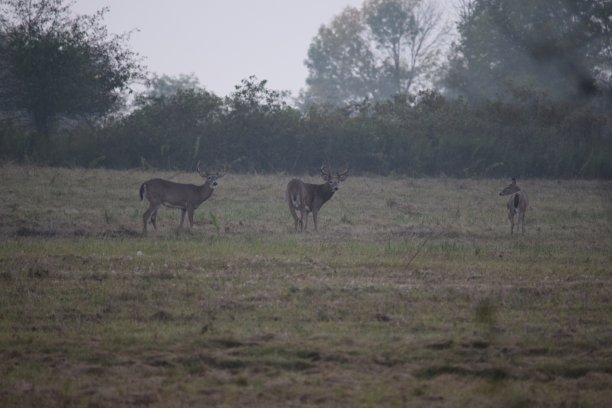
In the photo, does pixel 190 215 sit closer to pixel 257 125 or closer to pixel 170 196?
pixel 170 196

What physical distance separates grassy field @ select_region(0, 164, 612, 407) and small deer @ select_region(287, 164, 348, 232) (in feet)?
3.11

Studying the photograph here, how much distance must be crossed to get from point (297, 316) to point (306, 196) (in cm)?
995

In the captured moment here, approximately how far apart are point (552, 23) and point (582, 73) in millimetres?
3214

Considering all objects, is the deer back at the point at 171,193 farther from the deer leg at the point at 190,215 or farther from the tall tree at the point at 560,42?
the tall tree at the point at 560,42

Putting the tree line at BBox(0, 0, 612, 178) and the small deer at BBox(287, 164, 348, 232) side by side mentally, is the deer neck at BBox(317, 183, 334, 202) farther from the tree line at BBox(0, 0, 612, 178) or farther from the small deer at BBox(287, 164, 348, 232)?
the tree line at BBox(0, 0, 612, 178)

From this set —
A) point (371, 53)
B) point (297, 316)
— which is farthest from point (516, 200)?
point (371, 53)

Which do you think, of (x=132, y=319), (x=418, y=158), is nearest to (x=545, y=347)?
(x=132, y=319)

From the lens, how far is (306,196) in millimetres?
20078

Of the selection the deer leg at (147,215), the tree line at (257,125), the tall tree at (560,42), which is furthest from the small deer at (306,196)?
the tree line at (257,125)

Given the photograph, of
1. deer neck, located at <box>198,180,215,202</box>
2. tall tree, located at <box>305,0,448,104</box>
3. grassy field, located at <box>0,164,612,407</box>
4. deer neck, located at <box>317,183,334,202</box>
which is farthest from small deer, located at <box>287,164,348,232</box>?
tall tree, located at <box>305,0,448,104</box>

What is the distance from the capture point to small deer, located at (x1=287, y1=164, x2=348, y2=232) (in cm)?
1961

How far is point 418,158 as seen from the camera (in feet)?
107

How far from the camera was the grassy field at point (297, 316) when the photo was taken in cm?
810

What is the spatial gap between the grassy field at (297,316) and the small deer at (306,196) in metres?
0.95
